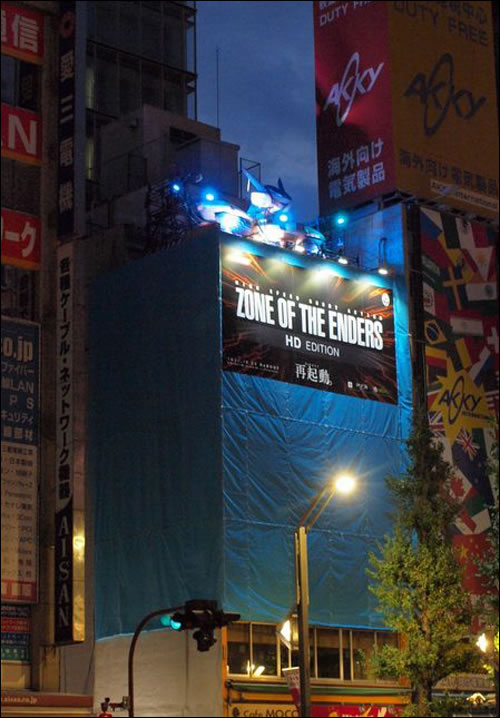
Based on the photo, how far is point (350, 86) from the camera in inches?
2371

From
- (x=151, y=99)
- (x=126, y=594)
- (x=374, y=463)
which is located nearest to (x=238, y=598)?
(x=126, y=594)

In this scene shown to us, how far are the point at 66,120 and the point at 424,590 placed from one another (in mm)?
17626

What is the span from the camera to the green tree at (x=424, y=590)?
42.8 metres

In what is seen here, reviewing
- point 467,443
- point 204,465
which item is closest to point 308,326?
point 204,465

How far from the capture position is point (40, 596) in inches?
1455

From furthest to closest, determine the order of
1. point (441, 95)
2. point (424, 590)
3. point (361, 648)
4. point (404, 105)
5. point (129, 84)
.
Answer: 1. point (129, 84)
2. point (441, 95)
3. point (404, 105)
4. point (361, 648)
5. point (424, 590)

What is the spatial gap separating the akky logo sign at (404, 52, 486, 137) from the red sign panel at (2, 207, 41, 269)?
81.0 ft

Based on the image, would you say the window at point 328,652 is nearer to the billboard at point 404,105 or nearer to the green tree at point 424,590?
the green tree at point 424,590

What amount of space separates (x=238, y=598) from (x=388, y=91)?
22.8 metres

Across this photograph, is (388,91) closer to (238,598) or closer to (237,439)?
(237,439)

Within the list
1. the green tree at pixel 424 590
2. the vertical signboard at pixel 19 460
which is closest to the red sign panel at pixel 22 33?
the vertical signboard at pixel 19 460

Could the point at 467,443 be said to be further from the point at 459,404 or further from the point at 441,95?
the point at 441,95

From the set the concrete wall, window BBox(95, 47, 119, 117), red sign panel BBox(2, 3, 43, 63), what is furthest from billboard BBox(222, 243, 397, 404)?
window BBox(95, 47, 119, 117)

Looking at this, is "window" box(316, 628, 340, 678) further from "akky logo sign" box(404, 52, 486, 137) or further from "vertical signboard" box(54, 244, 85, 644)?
"akky logo sign" box(404, 52, 486, 137)
